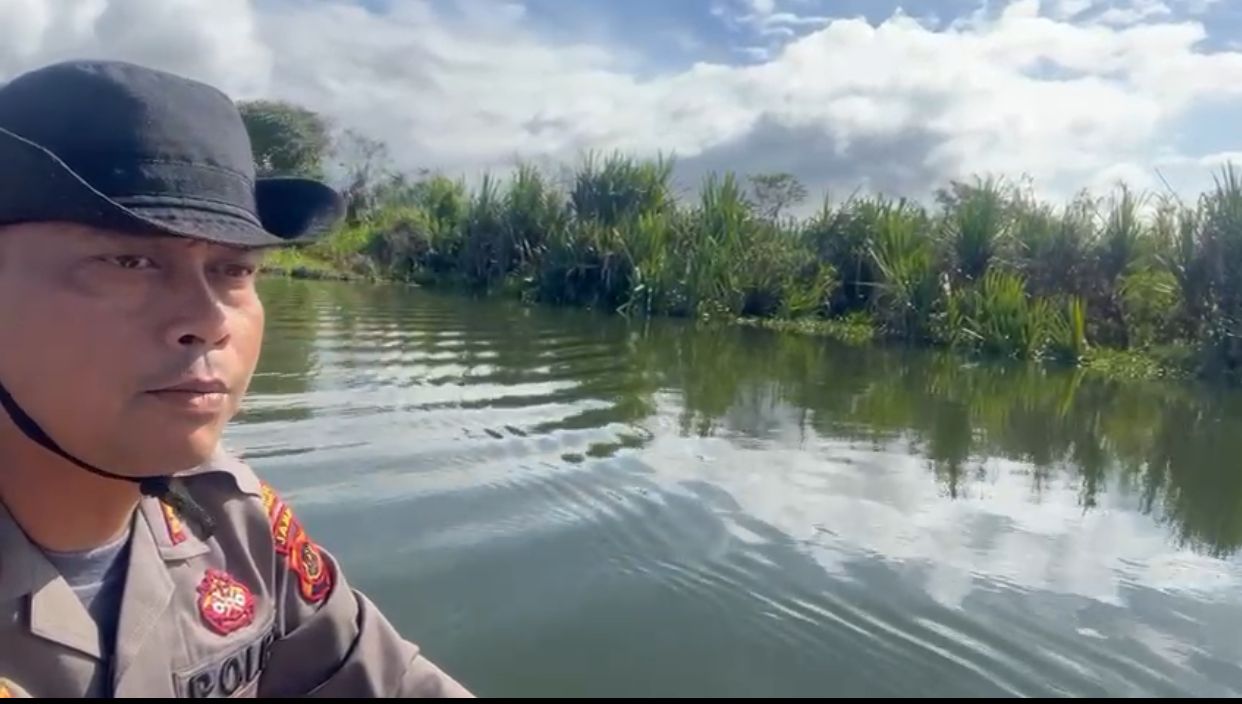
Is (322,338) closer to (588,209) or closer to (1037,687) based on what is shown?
(1037,687)

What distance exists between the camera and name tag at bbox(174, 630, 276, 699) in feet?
4.94

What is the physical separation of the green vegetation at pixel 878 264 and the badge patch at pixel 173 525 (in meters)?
8.92

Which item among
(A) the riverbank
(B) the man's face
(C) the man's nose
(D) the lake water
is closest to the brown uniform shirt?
(B) the man's face

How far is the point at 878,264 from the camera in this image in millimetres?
12539

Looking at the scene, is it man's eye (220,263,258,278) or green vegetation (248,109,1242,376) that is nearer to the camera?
man's eye (220,263,258,278)

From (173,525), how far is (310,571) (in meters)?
0.23

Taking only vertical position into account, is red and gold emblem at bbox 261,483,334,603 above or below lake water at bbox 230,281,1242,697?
above

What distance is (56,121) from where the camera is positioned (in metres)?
1.31

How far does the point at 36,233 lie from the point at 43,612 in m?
0.43

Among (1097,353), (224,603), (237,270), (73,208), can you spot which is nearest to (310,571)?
(224,603)

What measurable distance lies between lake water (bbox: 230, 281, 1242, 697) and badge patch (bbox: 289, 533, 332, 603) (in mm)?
660

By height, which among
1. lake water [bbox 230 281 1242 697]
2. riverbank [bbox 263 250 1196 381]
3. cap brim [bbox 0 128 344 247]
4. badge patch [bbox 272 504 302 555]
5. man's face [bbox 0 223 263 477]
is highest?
cap brim [bbox 0 128 344 247]

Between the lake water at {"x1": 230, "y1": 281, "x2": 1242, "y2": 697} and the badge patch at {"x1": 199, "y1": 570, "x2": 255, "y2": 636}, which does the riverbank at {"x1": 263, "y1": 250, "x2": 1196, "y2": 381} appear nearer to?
the lake water at {"x1": 230, "y1": 281, "x2": 1242, "y2": 697}

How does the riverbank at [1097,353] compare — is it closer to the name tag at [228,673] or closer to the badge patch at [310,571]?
the badge patch at [310,571]
